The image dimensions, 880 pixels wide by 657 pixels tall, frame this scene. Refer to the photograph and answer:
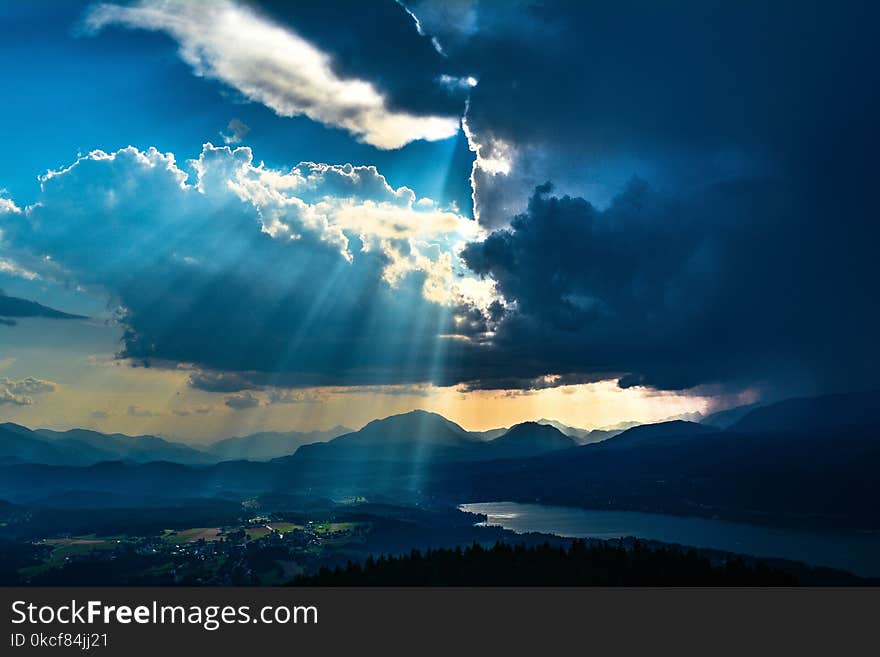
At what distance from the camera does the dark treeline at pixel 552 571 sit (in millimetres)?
107812

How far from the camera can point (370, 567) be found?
12094 cm

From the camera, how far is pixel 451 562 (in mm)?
118312

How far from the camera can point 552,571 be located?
110062 mm

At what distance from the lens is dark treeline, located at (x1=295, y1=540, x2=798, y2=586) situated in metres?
108
